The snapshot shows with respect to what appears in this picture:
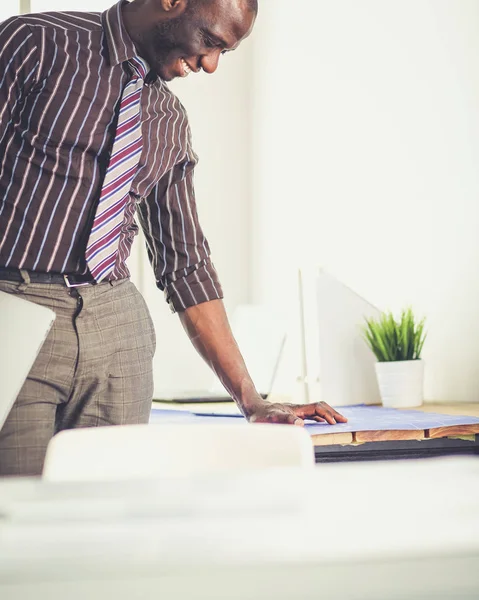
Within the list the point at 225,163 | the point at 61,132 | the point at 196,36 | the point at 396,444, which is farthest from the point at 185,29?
the point at 225,163

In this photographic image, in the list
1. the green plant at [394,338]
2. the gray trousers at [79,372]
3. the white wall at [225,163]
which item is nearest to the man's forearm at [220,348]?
the gray trousers at [79,372]

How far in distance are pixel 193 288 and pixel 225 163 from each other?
7.39 ft

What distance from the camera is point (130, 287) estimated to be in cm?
148

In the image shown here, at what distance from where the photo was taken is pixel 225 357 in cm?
163

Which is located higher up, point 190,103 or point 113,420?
point 190,103

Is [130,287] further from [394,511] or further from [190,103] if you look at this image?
[190,103]

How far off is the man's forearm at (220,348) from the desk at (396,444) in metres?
0.22

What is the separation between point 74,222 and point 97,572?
1.11 meters

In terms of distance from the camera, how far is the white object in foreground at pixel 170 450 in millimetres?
1138

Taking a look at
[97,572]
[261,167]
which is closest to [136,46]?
[97,572]

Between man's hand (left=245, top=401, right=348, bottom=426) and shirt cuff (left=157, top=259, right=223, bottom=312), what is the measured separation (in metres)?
0.26

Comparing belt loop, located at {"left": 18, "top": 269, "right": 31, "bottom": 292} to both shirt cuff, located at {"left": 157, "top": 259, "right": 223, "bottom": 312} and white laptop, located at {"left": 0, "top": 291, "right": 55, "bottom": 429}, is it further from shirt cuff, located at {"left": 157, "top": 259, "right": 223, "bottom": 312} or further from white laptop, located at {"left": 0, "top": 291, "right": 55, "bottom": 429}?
shirt cuff, located at {"left": 157, "top": 259, "right": 223, "bottom": 312}

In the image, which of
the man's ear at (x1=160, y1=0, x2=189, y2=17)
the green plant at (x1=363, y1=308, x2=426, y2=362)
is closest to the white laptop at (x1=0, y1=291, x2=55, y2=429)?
the man's ear at (x1=160, y1=0, x2=189, y2=17)

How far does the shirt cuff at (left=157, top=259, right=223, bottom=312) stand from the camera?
1.66m
